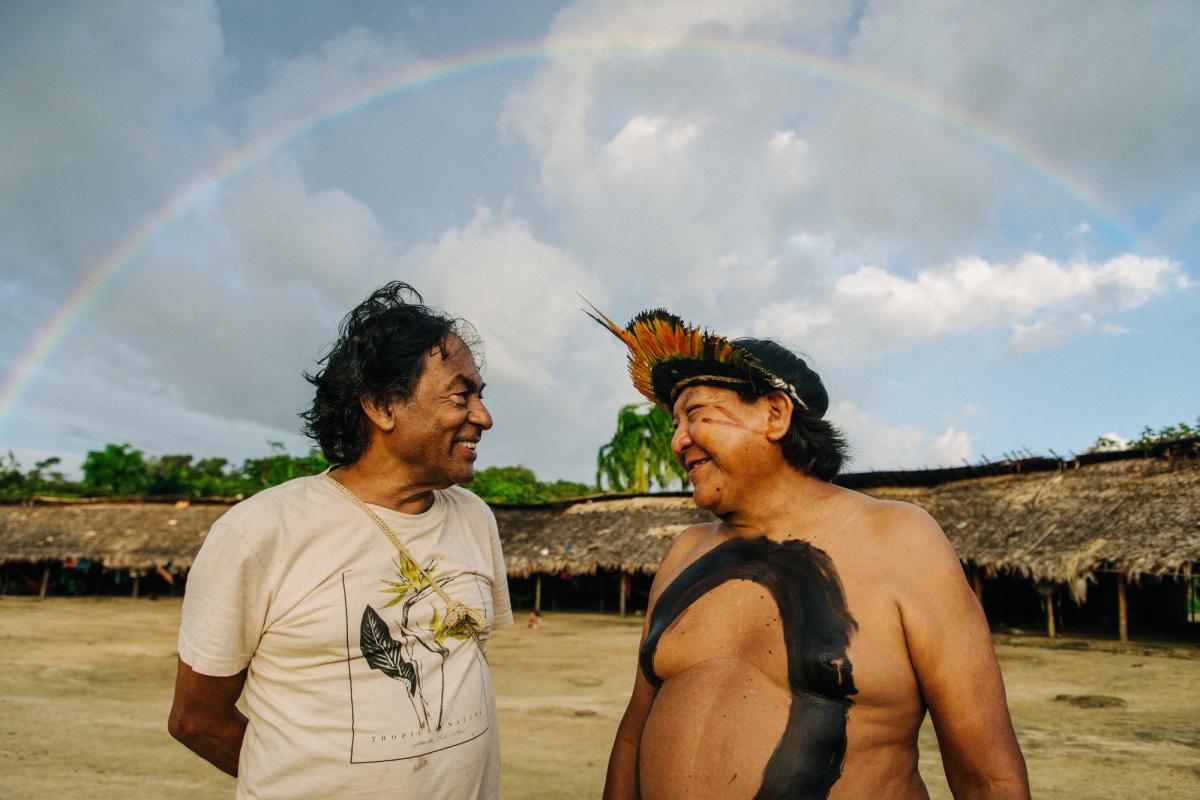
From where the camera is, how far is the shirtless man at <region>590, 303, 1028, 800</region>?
1781 mm

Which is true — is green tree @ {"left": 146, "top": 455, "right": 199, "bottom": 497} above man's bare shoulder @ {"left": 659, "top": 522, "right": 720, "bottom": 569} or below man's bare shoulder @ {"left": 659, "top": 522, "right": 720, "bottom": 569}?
above

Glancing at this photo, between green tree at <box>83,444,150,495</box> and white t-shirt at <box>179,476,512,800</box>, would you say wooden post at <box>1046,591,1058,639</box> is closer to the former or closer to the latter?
white t-shirt at <box>179,476,512,800</box>

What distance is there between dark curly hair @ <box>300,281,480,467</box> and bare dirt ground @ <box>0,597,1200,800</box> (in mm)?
4145

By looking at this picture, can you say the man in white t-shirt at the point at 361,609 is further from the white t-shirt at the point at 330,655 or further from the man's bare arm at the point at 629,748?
the man's bare arm at the point at 629,748

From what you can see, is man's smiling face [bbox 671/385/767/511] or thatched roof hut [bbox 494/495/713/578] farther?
thatched roof hut [bbox 494/495/713/578]

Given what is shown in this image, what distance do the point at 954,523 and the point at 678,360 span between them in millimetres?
17647

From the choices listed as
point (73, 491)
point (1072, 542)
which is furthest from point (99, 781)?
point (73, 491)

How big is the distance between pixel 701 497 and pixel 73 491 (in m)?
42.0

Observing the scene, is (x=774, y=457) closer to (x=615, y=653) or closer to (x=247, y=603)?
(x=247, y=603)

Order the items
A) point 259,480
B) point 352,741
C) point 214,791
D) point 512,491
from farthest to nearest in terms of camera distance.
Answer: point 259,480 < point 512,491 < point 214,791 < point 352,741

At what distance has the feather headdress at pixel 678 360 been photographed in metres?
2.14

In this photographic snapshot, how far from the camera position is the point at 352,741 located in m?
1.88

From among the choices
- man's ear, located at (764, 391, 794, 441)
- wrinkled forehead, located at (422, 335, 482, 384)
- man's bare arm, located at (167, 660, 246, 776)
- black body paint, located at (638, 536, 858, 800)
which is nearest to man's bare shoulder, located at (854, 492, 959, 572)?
black body paint, located at (638, 536, 858, 800)

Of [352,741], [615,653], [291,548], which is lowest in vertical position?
[615,653]
